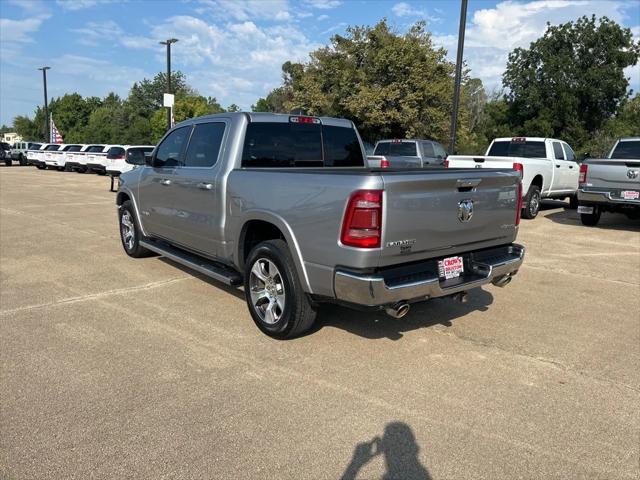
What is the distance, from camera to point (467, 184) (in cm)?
405

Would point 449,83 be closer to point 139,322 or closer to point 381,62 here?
point 381,62

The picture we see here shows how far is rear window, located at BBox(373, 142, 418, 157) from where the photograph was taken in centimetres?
1565

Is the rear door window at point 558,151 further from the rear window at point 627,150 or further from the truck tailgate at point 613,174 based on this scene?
the truck tailgate at point 613,174

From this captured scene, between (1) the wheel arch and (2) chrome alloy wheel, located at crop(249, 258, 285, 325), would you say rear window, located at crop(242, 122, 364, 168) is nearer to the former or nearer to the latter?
(1) the wheel arch

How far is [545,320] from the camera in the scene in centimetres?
507

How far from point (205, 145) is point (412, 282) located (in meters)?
2.76

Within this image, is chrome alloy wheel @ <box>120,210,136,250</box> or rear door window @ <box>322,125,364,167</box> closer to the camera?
rear door window @ <box>322,125,364,167</box>

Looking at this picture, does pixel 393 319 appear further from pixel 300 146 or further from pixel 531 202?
pixel 531 202

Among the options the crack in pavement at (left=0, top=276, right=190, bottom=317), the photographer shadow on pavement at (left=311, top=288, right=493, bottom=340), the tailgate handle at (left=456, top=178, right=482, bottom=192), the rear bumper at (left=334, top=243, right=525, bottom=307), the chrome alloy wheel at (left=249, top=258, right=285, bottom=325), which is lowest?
the crack in pavement at (left=0, top=276, right=190, bottom=317)

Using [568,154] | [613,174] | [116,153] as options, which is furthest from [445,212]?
[116,153]

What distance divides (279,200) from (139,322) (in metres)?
1.84

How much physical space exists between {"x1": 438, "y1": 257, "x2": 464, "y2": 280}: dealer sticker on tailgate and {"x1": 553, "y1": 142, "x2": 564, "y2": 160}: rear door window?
393 inches

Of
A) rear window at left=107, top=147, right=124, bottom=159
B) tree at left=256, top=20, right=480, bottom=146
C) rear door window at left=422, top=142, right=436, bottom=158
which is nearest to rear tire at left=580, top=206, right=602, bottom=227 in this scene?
rear door window at left=422, top=142, right=436, bottom=158

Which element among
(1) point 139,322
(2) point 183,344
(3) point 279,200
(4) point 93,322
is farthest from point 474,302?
(4) point 93,322
